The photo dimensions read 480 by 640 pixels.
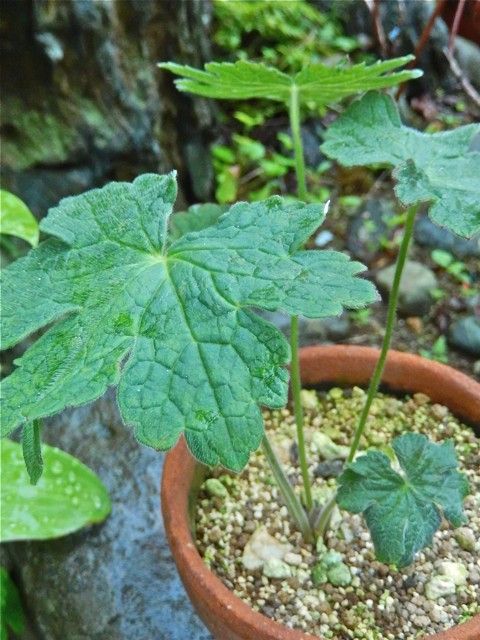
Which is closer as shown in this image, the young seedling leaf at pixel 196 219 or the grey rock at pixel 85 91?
the young seedling leaf at pixel 196 219

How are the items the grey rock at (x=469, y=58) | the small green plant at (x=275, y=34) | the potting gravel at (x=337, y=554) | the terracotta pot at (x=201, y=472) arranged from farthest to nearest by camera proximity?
the grey rock at (x=469, y=58)
the small green plant at (x=275, y=34)
the potting gravel at (x=337, y=554)
the terracotta pot at (x=201, y=472)

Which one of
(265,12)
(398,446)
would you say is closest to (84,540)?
(398,446)

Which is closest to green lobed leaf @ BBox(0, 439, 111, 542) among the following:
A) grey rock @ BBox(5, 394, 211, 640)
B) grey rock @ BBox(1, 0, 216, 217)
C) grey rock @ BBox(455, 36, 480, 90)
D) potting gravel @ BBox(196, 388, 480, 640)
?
grey rock @ BBox(5, 394, 211, 640)

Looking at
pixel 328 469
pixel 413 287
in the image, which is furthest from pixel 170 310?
pixel 413 287

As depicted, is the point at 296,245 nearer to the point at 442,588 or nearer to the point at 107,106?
the point at 442,588

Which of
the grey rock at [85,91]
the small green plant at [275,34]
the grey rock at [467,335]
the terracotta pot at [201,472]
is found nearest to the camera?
the terracotta pot at [201,472]

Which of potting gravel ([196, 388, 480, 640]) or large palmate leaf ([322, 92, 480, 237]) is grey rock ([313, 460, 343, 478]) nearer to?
potting gravel ([196, 388, 480, 640])

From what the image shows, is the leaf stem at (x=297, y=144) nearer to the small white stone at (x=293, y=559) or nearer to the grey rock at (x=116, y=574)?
the small white stone at (x=293, y=559)

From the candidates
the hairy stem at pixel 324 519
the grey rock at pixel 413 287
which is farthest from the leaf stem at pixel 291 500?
the grey rock at pixel 413 287
